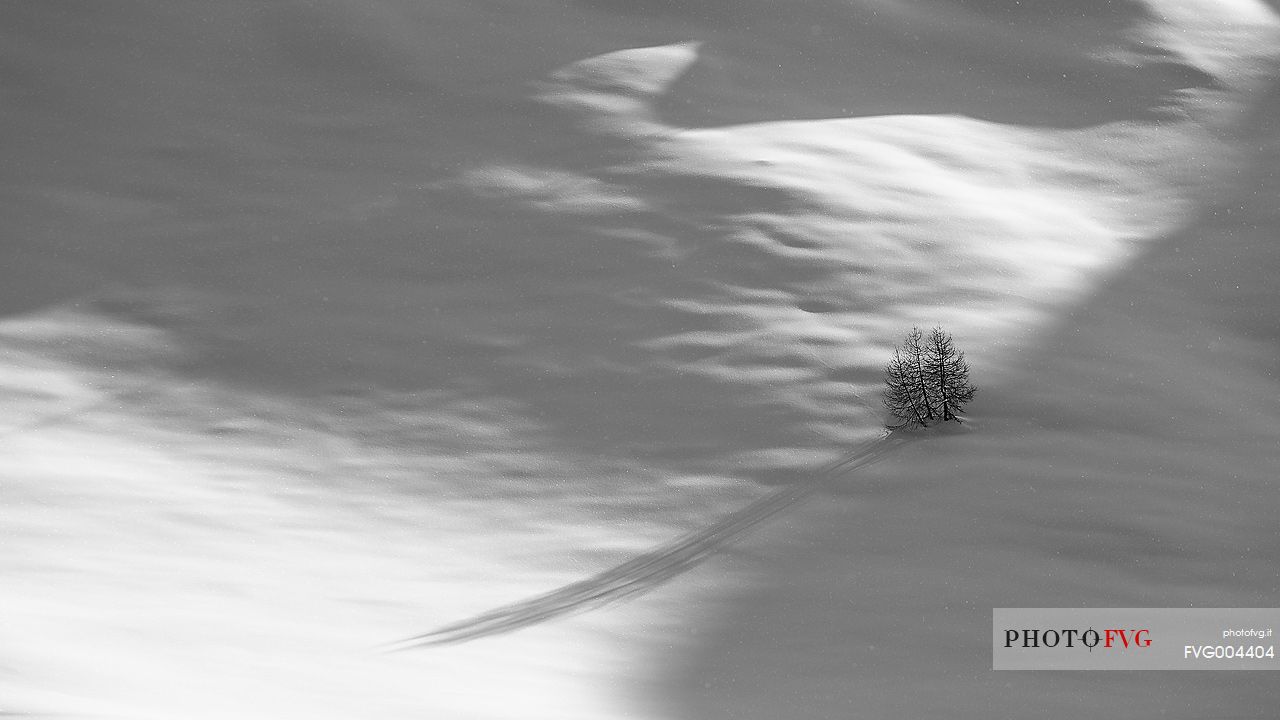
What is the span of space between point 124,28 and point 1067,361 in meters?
7.60

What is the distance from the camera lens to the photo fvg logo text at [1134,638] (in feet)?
14.4

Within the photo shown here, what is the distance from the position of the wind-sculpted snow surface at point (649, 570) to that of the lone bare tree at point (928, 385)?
0.17 metres

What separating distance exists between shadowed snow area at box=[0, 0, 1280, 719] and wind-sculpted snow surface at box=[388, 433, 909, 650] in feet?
0.09

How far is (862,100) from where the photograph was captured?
9.75 meters

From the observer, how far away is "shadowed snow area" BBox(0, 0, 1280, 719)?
448cm

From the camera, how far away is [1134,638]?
4.53m

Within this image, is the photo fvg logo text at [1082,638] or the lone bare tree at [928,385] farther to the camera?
the lone bare tree at [928,385]

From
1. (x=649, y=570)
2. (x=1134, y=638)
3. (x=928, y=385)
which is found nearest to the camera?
(x=1134, y=638)

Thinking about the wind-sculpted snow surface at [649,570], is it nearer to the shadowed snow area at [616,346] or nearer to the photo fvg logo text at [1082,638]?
the shadowed snow area at [616,346]

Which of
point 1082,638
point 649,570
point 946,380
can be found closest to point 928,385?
point 946,380

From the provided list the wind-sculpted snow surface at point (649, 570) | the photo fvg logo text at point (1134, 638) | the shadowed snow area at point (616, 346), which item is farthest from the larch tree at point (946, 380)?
the photo fvg logo text at point (1134, 638)

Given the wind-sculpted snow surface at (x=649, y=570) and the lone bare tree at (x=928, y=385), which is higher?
the lone bare tree at (x=928, y=385)

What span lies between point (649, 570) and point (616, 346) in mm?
1881

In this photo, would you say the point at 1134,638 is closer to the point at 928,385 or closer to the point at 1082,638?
the point at 1082,638
